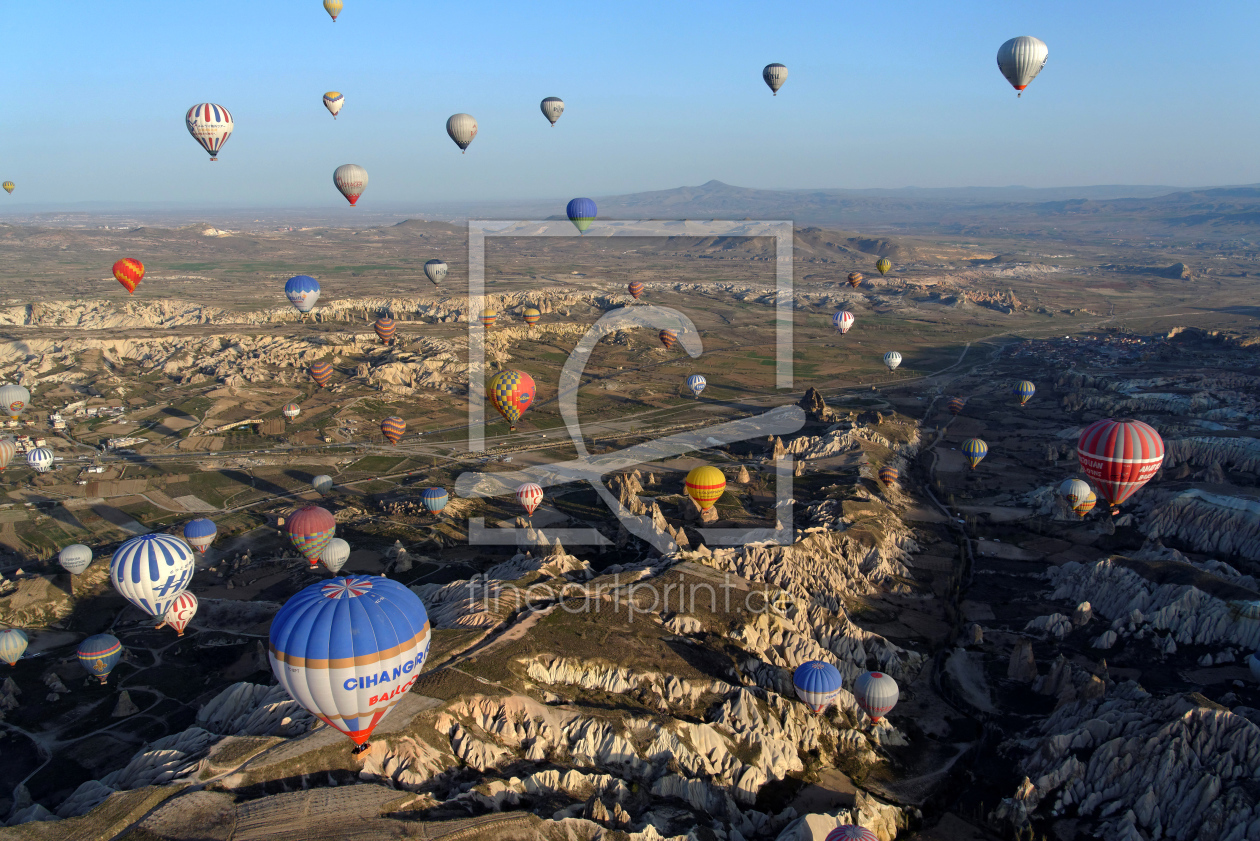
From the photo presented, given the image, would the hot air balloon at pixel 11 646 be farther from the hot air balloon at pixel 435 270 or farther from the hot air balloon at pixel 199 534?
the hot air balloon at pixel 435 270

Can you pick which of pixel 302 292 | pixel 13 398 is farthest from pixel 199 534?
pixel 13 398

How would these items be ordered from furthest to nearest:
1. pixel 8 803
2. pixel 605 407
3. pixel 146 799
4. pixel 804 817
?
pixel 605 407
pixel 8 803
pixel 804 817
pixel 146 799

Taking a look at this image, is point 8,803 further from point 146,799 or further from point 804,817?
point 804,817

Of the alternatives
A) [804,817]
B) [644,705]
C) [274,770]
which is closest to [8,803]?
[274,770]

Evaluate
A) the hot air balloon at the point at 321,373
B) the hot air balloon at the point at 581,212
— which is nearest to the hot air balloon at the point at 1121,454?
the hot air balloon at the point at 581,212

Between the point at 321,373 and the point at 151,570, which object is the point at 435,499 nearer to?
the point at 151,570

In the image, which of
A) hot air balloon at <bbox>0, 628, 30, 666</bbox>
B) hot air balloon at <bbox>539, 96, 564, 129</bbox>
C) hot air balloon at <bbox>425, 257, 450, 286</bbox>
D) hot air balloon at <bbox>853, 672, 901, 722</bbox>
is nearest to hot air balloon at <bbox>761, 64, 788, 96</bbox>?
hot air balloon at <bbox>539, 96, 564, 129</bbox>
